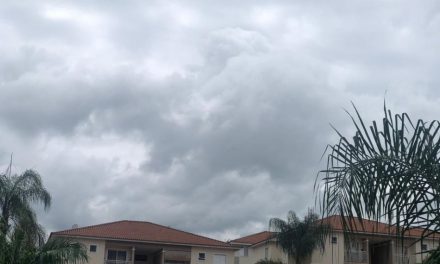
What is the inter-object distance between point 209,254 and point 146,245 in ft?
19.8

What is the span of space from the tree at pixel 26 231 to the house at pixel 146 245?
30372 mm

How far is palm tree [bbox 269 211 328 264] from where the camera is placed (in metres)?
58.5

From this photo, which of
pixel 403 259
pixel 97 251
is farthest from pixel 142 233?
pixel 403 259

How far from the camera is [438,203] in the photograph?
348 inches

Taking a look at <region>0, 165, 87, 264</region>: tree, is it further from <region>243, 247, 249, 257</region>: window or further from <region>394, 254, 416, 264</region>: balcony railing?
<region>243, 247, 249, 257</region>: window

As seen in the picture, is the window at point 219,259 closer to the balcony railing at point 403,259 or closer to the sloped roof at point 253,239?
the sloped roof at point 253,239

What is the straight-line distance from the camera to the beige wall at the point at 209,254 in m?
65.3

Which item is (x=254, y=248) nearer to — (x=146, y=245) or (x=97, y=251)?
(x=146, y=245)

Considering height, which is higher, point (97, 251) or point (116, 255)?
point (97, 251)

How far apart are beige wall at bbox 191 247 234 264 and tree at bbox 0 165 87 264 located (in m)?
34.8

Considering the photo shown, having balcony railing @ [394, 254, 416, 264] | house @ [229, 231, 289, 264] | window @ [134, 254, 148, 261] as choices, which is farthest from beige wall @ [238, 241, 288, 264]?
window @ [134, 254, 148, 261]

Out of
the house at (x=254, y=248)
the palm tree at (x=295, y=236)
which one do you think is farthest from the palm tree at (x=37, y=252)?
the house at (x=254, y=248)

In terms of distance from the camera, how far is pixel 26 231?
28.6 m

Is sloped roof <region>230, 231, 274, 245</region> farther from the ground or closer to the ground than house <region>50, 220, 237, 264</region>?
farther from the ground
